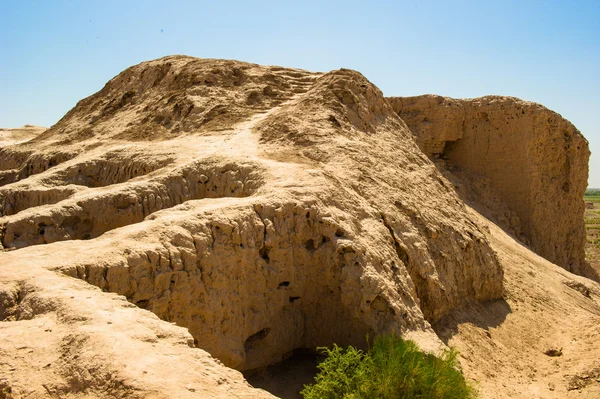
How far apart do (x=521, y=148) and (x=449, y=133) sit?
2.09 m

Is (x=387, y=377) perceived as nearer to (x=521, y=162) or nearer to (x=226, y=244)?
(x=226, y=244)

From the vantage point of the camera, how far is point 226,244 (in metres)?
6.04

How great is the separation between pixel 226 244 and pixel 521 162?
37.8 ft

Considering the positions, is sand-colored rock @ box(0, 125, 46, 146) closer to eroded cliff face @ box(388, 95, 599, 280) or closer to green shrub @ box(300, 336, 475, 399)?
eroded cliff face @ box(388, 95, 599, 280)

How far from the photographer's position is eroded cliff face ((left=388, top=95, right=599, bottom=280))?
15.0 m

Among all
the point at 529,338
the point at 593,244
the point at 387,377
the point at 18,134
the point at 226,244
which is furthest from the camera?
the point at 593,244

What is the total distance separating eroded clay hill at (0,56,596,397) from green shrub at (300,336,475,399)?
51 cm

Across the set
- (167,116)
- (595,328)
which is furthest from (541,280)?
(167,116)

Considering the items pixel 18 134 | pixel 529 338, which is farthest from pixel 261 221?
pixel 18 134

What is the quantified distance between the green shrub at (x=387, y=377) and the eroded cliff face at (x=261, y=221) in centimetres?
55

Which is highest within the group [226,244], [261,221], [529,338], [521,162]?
[521,162]

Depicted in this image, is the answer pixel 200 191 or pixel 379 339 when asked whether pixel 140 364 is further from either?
pixel 200 191

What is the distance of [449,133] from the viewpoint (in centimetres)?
1614

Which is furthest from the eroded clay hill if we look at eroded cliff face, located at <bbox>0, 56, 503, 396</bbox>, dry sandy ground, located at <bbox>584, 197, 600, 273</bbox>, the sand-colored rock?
dry sandy ground, located at <bbox>584, 197, 600, 273</bbox>
